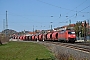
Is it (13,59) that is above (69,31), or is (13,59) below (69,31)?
below

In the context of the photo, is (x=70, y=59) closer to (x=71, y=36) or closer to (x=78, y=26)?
(x=71, y=36)

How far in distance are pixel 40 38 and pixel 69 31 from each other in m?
44.5

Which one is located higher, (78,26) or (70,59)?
(78,26)

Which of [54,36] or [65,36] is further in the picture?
[54,36]

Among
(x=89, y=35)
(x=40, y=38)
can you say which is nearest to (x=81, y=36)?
(x=89, y=35)

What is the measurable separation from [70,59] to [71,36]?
1684 inches

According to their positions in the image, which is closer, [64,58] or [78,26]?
[64,58]

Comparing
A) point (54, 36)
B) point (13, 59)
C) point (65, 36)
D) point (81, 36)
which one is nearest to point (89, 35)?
point (81, 36)

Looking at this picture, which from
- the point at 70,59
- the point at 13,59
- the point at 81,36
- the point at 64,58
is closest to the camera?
the point at 70,59

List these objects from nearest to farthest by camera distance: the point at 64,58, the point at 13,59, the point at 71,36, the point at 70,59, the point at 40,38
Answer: the point at 70,59 → the point at 64,58 → the point at 13,59 → the point at 71,36 → the point at 40,38

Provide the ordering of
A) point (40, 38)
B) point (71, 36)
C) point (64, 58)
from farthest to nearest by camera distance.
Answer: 1. point (40, 38)
2. point (71, 36)
3. point (64, 58)

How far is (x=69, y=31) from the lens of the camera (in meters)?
57.2

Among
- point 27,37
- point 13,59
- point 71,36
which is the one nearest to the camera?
point 13,59

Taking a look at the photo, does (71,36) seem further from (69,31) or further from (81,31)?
(81,31)
